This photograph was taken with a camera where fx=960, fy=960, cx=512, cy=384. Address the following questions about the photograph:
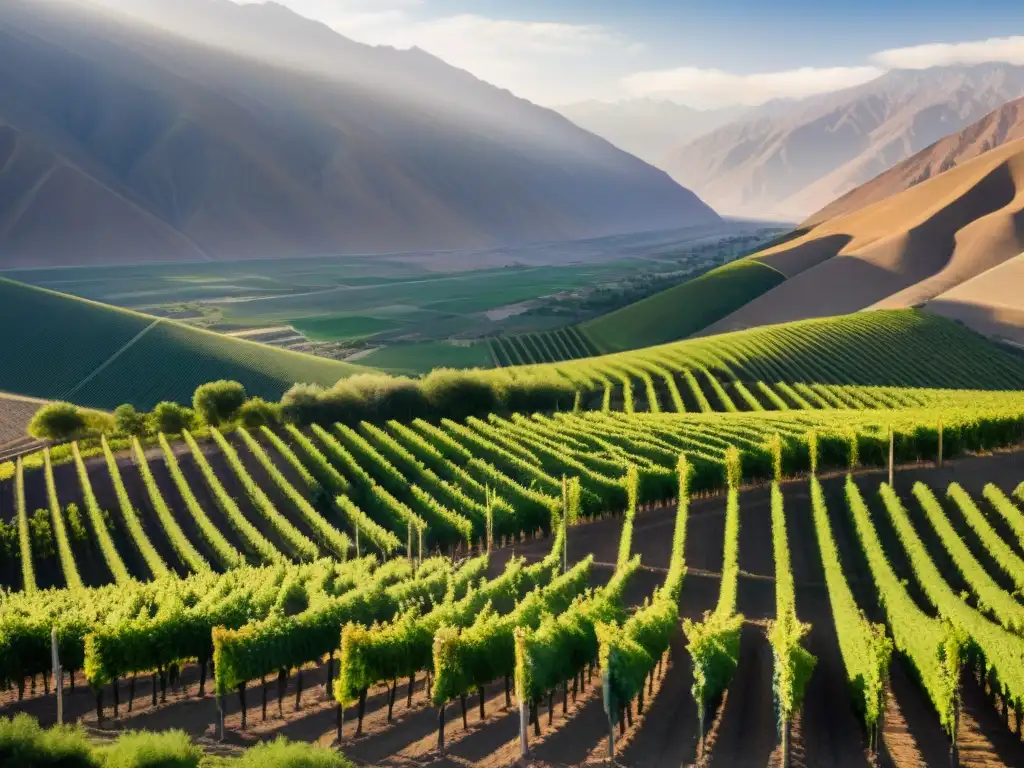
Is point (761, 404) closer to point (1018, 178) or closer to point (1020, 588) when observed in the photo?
point (1020, 588)

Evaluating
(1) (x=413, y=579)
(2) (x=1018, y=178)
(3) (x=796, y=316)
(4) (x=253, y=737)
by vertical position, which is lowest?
(4) (x=253, y=737)

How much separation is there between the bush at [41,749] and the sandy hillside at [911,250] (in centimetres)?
10374

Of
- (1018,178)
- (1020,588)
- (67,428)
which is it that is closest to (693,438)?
(1020,588)

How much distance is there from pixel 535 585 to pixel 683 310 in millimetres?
101875

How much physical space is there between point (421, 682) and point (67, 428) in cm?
3878

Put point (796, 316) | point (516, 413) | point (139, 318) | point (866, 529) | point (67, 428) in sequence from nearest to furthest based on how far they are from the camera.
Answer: point (866, 529), point (67, 428), point (516, 413), point (139, 318), point (796, 316)

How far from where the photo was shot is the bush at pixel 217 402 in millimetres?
60062

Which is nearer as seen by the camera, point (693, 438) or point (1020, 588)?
point (1020, 588)

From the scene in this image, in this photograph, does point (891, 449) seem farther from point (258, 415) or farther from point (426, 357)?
point (426, 357)

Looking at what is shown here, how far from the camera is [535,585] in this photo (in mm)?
30547

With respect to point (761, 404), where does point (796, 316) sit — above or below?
above

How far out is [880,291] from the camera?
128 metres

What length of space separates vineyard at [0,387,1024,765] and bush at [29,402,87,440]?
4975 mm

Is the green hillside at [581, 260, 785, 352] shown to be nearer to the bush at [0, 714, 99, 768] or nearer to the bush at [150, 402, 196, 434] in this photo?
the bush at [150, 402, 196, 434]
